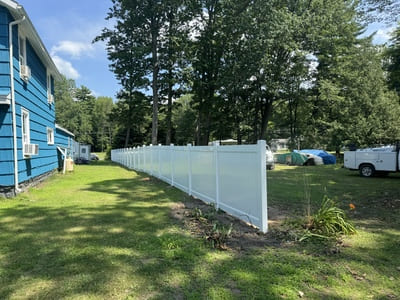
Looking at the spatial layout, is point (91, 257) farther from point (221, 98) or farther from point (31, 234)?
point (221, 98)

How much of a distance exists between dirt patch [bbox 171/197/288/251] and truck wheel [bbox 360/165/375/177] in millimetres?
8466

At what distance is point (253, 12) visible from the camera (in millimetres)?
18297

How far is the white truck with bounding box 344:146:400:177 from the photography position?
1148 centimetres

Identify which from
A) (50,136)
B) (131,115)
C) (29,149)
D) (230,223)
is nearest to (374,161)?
(230,223)

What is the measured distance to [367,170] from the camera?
485 inches

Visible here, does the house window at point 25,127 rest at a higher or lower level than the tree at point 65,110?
lower

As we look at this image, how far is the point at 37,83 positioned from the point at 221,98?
16.0m

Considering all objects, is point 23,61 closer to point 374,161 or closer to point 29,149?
point 29,149

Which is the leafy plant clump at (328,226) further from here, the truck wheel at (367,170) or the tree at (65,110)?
the tree at (65,110)

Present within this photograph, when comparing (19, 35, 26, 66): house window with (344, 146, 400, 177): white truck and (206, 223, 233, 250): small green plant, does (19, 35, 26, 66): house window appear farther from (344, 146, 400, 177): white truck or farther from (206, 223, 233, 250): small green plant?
(344, 146, 400, 177): white truck

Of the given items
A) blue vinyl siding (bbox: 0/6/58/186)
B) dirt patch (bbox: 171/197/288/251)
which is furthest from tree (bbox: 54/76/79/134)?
dirt patch (bbox: 171/197/288/251)

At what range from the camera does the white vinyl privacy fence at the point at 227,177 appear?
13.8 feet

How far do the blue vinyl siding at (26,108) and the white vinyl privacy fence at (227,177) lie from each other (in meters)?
4.26

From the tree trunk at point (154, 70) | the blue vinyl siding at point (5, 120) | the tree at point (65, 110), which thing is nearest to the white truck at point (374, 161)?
the tree trunk at point (154, 70)
